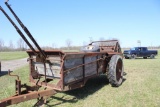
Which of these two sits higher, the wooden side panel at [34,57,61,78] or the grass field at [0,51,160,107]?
the wooden side panel at [34,57,61,78]

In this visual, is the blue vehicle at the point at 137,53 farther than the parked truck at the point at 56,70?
Yes

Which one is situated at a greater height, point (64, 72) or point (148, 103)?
point (64, 72)

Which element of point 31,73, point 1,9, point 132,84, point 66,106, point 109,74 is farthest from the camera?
point 132,84

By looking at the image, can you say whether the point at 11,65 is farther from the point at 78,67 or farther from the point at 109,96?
the point at 78,67

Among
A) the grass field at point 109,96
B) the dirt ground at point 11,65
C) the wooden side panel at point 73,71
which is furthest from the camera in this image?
the dirt ground at point 11,65

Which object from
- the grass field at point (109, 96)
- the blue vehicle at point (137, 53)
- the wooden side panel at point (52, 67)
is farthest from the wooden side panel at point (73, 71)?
the blue vehicle at point (137, 53)

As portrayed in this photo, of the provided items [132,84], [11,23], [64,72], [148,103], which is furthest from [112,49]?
[11,23]

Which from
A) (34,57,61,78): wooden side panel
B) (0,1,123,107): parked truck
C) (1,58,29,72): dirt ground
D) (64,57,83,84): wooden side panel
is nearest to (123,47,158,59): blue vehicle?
(1,58,29,72): dirt ground

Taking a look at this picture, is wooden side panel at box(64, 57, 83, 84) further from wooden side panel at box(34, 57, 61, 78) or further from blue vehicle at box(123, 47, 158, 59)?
blue vehicle at box(123, 47, 158, 59)

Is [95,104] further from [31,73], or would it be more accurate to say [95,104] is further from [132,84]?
[132,84]

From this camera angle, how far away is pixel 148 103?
6230 millimetres

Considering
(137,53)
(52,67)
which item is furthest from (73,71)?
(137,53)

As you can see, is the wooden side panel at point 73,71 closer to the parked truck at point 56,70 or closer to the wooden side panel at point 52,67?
the parked truck at point 56,70

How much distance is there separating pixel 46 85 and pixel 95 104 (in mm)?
1516
